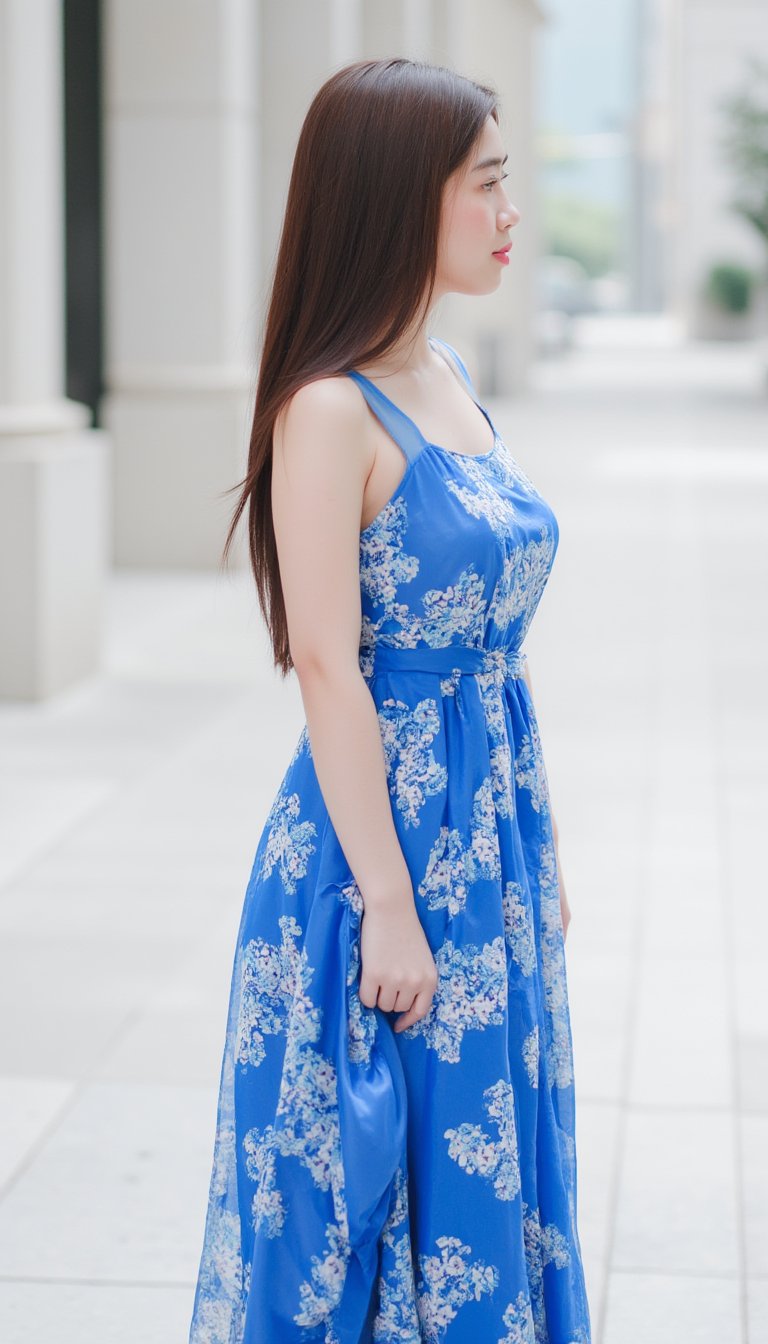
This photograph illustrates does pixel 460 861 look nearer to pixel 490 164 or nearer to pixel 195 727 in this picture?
pixel 490 164

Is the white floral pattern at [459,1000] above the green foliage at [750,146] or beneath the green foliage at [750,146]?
beneath

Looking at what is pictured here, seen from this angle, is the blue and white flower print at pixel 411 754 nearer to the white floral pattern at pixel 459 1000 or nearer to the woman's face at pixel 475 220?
the white floral pattern at pixel 459 1000

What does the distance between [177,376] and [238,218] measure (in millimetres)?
1093

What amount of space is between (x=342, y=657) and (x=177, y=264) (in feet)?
34.2

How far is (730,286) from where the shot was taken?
2195 inches

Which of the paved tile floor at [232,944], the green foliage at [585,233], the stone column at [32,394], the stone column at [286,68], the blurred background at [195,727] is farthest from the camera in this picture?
the green foliage at [585,233]

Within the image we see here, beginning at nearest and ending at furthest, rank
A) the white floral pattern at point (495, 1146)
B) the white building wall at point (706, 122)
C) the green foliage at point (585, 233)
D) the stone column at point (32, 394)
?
the white floral pattern at point (495, 1146) → the stone column at point (32, 394) → the white building wall at point (706, 122) → the green foliage at point (585, 233)

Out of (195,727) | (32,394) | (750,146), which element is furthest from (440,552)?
(750,146)

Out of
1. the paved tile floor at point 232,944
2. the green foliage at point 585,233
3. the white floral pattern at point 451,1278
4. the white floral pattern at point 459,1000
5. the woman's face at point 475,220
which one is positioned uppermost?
the woman's face at point 475,220

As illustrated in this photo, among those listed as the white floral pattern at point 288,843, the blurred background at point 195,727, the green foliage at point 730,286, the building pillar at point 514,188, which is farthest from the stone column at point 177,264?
the green foliage at point 730,286

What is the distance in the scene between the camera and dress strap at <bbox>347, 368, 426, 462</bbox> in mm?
2229

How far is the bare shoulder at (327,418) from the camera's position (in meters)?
2.17

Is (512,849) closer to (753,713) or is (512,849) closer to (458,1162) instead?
(458,1162)

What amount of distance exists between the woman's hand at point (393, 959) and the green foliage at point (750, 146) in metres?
31.4
